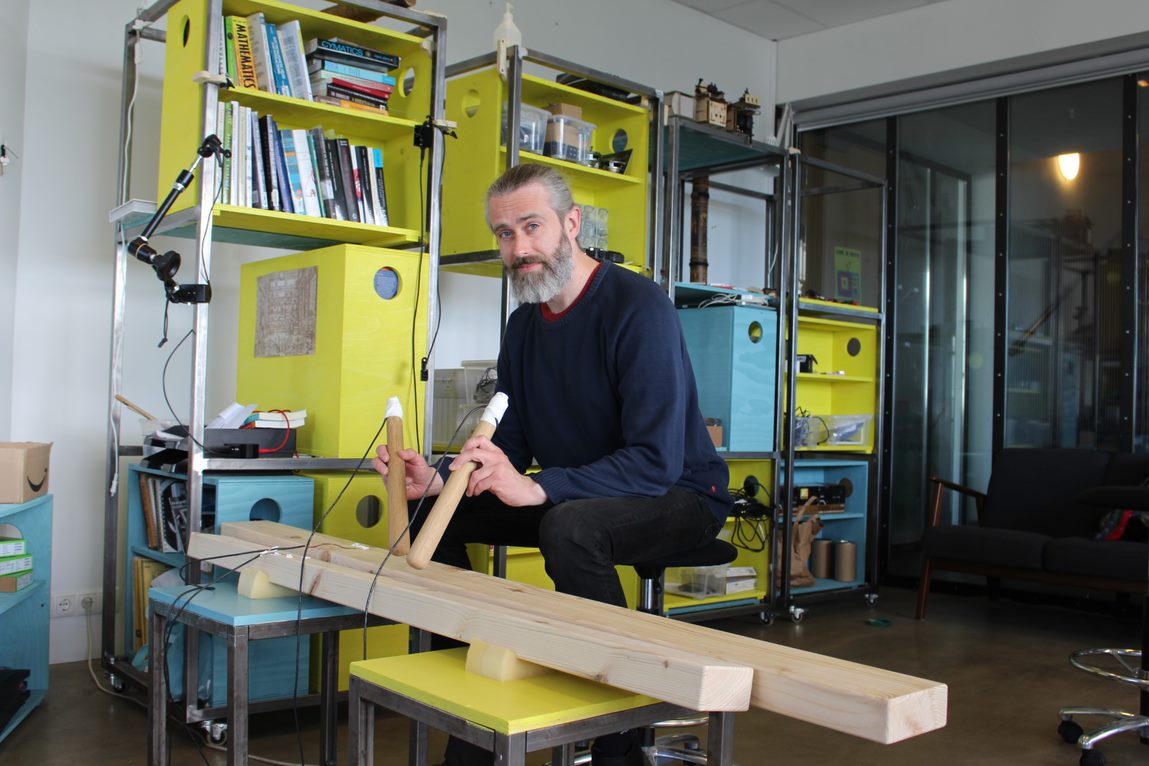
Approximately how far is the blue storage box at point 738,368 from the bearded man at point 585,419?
192 cm

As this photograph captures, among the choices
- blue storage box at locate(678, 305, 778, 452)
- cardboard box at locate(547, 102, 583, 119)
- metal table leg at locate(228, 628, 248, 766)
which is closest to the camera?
metal table leg at locate(228, 628, 248, 766)

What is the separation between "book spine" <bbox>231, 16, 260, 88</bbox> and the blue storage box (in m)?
2.10

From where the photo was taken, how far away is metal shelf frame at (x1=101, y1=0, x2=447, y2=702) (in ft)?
9.20

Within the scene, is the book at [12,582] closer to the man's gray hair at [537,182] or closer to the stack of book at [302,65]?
the stack of book at [302,65]

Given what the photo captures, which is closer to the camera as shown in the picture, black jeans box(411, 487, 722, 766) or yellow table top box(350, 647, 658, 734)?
yellow table top box(350, 647, 658, 734)

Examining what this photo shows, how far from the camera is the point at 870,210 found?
609cm

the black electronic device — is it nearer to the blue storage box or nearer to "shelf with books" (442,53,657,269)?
the blue storage box

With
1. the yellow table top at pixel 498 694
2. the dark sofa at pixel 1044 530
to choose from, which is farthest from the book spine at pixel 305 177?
the dark sofa at pixel 1044 530

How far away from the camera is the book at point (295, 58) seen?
3.02 m

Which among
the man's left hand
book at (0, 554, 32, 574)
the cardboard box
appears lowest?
book at (0, 554, 32, 574)

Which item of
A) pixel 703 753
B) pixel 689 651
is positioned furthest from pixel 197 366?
pixel 689 651

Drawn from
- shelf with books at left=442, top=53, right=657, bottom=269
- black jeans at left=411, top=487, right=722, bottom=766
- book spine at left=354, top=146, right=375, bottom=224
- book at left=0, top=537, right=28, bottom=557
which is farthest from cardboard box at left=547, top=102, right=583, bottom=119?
book at left=0, top=537, right=28, bottom=557

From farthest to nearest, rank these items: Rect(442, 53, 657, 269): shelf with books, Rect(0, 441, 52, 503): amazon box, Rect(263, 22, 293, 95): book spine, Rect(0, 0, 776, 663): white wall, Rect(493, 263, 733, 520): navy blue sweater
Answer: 1. Rect(442, 53, 657, 269): shelf with books
2. Rect(0, 0, 776, 663): white wall
3. Rect(263, 22, 293, 95): book spine
4. Rect(0, 441, 52, 503): amazon box
5. Rect(493, 263, 733, 520): navy blue sweater

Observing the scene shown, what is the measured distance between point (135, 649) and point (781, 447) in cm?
270
